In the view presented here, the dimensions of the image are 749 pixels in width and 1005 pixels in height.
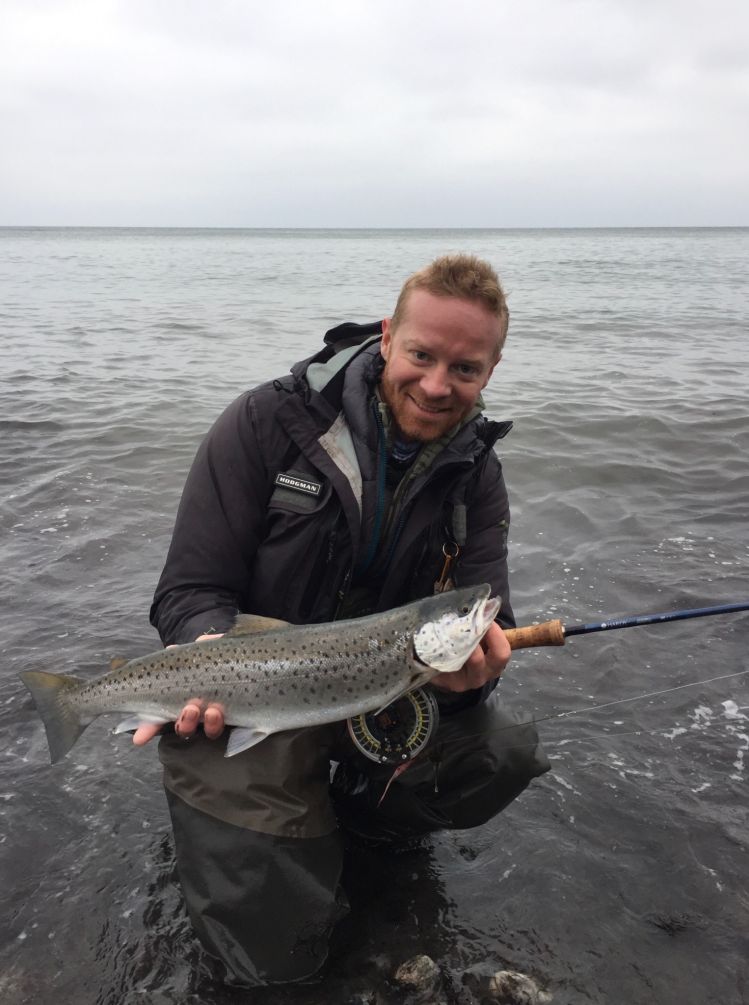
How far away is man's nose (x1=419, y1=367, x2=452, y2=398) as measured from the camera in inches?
150

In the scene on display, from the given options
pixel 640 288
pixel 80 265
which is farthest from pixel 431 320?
pixel 80 265

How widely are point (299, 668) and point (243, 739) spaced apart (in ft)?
1.23

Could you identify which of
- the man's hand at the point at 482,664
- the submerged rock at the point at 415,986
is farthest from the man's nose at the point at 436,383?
the submerged rock at the point at 415,986

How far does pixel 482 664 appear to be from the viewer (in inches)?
138

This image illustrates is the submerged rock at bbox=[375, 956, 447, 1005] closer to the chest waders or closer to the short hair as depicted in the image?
the chest waders

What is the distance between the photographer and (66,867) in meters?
4.07

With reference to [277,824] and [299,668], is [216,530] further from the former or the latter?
[277,824]

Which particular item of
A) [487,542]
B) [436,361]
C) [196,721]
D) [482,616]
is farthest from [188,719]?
[436,361]

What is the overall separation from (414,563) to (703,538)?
16.9 ft

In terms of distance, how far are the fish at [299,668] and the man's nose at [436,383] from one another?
3.17 ft

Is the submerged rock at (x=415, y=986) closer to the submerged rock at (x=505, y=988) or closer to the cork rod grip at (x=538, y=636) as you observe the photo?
the submerged rock at (x=505, y=988)

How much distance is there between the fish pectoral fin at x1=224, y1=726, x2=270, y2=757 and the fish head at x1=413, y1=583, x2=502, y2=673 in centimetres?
75

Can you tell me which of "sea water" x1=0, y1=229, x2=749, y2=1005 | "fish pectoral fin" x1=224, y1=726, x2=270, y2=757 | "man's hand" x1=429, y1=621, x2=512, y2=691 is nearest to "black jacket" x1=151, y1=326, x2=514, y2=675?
"fish pectoral fin" x1=224, y1=726, x2=270, y2=757

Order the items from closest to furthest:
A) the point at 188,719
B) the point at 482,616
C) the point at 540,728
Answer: the point at 482,616 < the point at 188,719 < the point at 540,728
